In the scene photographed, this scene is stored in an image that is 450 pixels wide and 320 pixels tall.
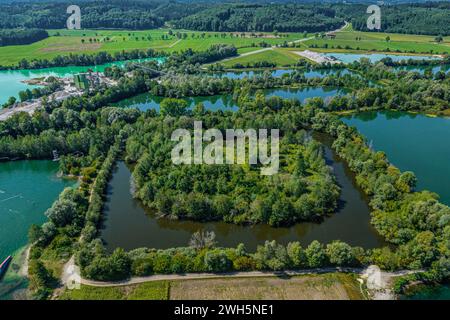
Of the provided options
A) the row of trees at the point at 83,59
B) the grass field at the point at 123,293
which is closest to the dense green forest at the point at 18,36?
the row of trees at the point at 83,59

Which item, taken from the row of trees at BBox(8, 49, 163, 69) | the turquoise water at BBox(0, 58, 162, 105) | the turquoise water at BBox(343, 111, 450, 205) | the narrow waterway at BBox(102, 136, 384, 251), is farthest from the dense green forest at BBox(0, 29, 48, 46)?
the turquoise water at BBox(343, 111, 450, 205)

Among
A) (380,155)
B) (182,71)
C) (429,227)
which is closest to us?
(429,227)

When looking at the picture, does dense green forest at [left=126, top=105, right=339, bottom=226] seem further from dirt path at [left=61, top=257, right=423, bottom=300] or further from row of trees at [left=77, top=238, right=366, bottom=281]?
dirt path at [left=61, top=257, right=423, bottom=300]

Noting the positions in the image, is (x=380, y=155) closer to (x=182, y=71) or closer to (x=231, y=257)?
(x=231, y=257)

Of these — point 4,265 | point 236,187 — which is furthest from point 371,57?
point 4,265

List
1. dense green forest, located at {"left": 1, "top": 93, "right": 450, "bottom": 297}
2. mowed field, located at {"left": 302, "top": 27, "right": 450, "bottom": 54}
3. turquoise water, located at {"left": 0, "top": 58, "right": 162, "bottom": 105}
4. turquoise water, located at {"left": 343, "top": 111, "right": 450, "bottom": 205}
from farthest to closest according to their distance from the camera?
1. mowed field, located at {"left": 302, "top": 27, "right": 450, "bottom": 54}
2. turquoise water, located at {"left": 0, "top": 58, "right": 162, "bottom": 105}
3. turquoise water, located at {"left": 343, "top": 111, "right": 450, "bottom": 205}
4. dense green forest, located at {"left": 1, "top": 93, "right": 450, "bottom": 297}

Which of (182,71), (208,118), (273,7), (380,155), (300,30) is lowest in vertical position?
(380,155)
